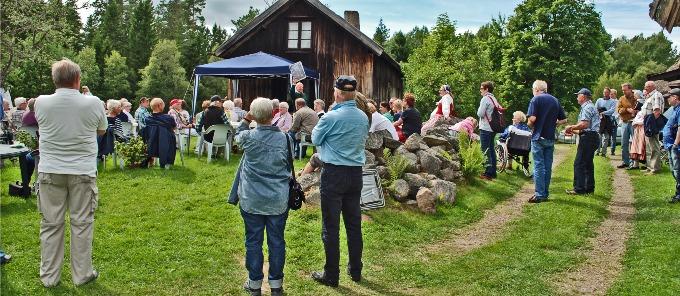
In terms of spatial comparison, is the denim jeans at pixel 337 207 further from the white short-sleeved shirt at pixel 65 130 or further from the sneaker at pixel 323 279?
the white short-sleeved shirt at pixel 65 130

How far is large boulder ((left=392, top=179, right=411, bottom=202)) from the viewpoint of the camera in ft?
29.3

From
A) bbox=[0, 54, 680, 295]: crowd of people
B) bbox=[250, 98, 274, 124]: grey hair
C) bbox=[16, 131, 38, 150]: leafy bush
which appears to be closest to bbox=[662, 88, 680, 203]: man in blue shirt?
bbox=[0, 54, 680, 295]: crowd of people

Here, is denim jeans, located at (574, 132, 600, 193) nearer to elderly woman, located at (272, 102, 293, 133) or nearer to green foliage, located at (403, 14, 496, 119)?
elderly woman, located at (272, 102, 293, 133)

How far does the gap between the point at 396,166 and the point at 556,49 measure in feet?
97.8

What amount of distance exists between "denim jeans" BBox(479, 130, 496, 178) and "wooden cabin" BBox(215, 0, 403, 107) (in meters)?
11.7

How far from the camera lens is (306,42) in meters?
24.1

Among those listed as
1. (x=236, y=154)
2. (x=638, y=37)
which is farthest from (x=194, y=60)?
(x=638, y=37)

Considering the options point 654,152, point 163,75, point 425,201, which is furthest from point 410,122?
point 163,75

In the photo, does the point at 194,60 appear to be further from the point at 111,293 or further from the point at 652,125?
the point at 111,293

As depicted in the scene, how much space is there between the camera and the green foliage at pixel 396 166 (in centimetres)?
927

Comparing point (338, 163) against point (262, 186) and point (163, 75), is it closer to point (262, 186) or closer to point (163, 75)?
point (262, 186)

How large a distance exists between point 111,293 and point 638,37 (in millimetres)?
95667

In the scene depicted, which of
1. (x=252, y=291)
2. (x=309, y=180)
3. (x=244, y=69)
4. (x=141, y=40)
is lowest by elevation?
(x=252, y=291)

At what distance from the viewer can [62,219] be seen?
5195 millimetres
